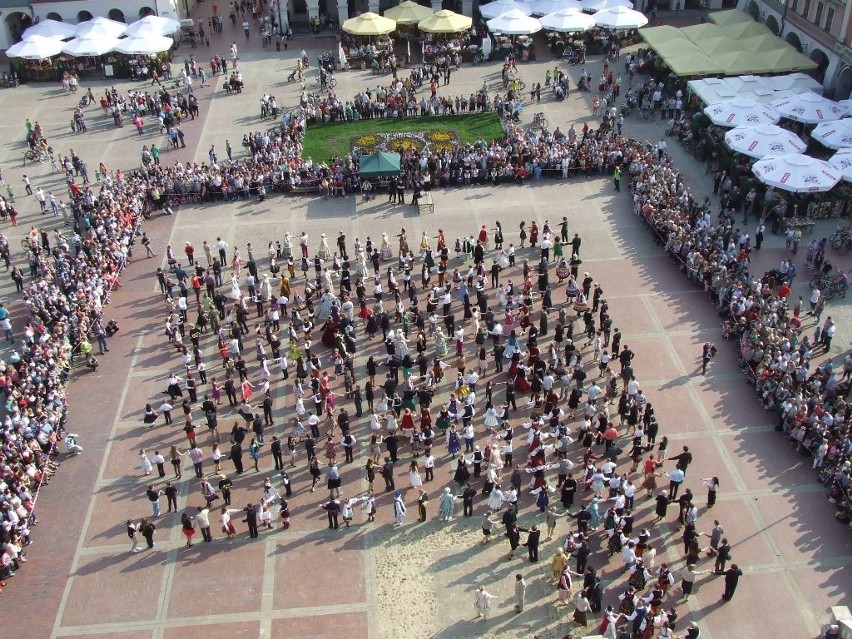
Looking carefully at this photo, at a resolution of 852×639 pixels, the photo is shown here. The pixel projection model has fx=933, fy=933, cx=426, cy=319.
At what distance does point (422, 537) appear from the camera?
74.6 feet

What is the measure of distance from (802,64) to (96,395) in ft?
110

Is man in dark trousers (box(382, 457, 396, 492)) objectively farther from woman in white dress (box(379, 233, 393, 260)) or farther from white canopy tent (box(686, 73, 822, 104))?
white canopy tent (box(686, 73, 822, 104))

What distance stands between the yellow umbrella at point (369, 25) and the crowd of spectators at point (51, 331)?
1594cm

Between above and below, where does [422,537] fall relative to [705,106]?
below

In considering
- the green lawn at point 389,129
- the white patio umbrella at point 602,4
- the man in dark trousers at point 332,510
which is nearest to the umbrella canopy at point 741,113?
the green lawn at point 389,129

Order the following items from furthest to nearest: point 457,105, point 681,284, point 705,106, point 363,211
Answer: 1. point 457,105
2. point 705,106
3. point 363,211
4. point 681,284

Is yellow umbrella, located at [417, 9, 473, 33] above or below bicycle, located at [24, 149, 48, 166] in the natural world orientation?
above

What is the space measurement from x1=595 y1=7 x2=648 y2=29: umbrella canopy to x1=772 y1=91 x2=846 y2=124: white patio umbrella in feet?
38.1

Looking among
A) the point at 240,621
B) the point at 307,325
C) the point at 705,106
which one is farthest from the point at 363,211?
the point at 240,621

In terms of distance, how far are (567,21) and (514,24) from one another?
271 centimetres

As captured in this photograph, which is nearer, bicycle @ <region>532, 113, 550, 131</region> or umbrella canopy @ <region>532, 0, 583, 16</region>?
bicycle @ <region>532, 113, 550, 131</region>

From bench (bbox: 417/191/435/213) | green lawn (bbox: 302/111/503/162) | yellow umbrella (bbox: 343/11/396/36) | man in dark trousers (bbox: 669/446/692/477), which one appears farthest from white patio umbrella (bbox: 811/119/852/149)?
yellow umbrella (bbox: 343/11/396/36)

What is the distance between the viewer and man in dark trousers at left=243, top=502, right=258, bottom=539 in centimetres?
2253

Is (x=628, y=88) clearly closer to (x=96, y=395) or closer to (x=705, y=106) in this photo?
(x=705, y=106)
